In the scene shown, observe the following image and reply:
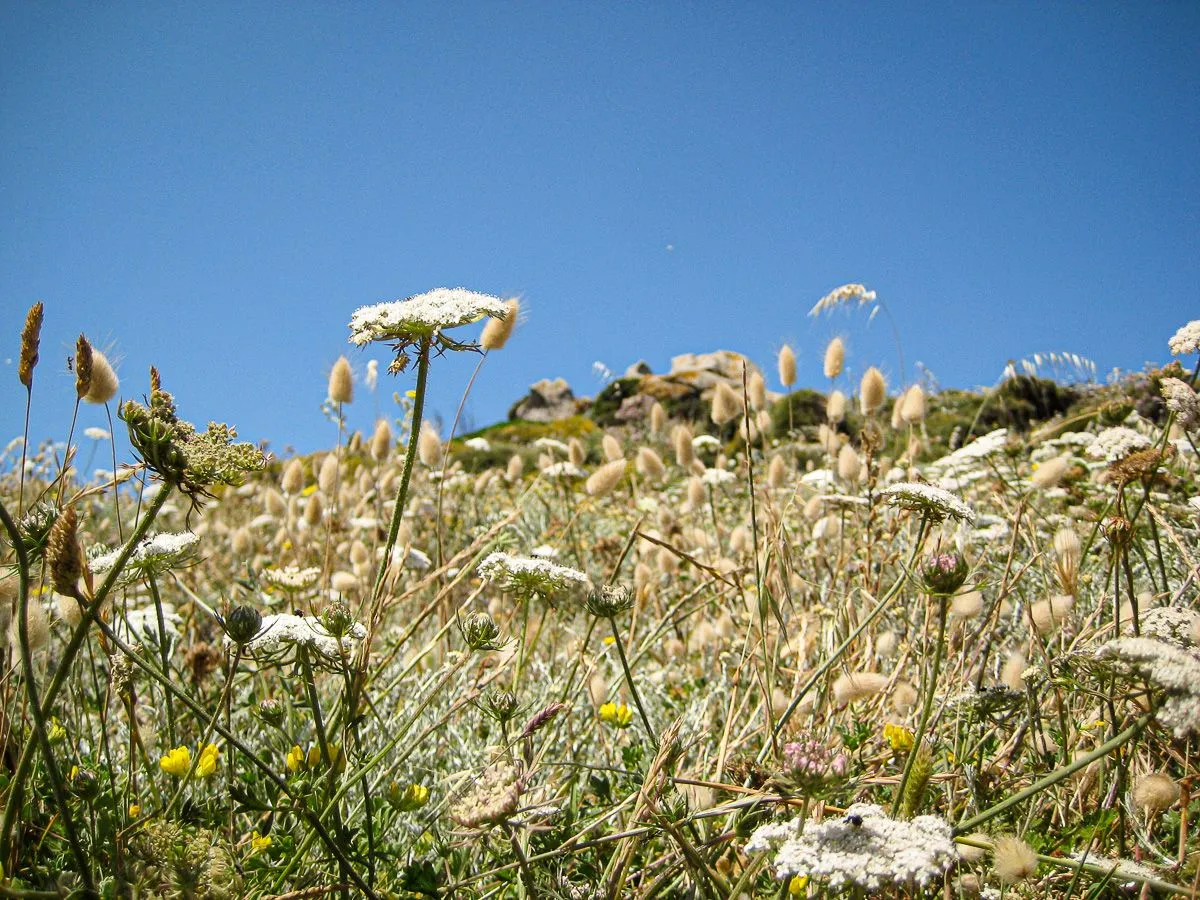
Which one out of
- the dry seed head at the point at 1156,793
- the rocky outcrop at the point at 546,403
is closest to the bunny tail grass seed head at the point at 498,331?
the dry seed head at the point at 1156,793

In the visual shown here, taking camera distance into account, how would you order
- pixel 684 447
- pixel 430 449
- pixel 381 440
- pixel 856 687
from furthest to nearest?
pixel 684 447 → pixel 381 440 → pixel 430 449 → pixel 856 687

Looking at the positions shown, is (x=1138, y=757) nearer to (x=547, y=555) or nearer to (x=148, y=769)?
(x=547, y=555)

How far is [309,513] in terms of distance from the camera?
3021 millimetres

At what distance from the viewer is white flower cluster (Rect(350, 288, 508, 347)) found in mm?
1477

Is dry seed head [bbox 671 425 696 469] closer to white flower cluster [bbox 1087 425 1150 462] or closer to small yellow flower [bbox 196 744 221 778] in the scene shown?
white flower cluster [bbox 1087 425 1150 462]

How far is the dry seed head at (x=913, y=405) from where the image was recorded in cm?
329

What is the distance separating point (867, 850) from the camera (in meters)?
1.05

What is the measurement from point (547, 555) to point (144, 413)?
1.17 m

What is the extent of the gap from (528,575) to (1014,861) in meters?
0.99

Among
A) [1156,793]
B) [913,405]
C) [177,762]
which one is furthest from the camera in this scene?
[913,405]

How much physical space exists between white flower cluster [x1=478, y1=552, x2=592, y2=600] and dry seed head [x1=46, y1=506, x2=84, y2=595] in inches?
31.9

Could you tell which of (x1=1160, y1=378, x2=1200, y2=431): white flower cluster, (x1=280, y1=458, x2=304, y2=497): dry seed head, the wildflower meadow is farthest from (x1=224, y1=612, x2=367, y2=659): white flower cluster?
(x1=280, y1=458, x2=304, y2=497): dry seed head

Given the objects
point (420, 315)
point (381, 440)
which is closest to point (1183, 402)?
point (420, 315)

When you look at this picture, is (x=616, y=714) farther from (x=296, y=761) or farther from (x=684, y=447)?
(x=684, y=447)
